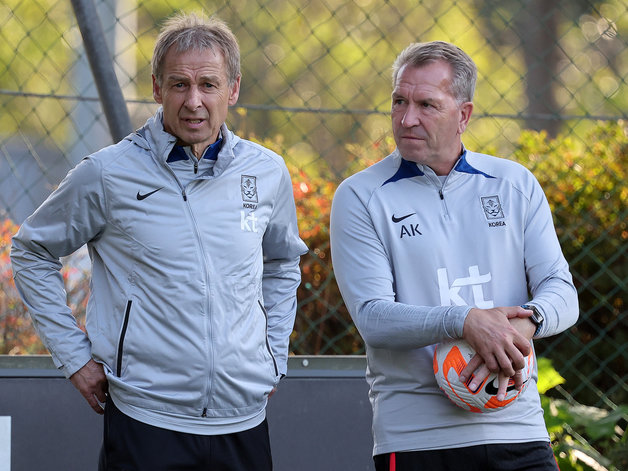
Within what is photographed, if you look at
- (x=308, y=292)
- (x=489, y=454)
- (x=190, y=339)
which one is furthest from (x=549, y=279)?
(x=308, y=292)

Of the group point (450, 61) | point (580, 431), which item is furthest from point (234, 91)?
point (580, 431)

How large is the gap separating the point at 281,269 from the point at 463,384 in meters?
0.83

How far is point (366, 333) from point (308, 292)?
1.95 metres

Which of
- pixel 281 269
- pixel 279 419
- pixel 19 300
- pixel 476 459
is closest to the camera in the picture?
pixel 476 459

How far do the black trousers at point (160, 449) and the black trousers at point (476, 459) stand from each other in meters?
0.48

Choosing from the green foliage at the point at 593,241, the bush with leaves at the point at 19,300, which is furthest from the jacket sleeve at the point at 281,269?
the green foliage at the point at 593,241

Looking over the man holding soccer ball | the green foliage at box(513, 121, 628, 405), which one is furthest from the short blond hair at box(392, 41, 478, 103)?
the green foliage at box(513, 121, 628, 405)

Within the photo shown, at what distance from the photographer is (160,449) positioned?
2662 mm

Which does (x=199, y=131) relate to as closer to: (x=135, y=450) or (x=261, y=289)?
(x=261, y=289)

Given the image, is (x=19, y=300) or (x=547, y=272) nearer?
(x=547, y=272)

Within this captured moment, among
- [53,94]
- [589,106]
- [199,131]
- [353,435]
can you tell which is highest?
[589,106]

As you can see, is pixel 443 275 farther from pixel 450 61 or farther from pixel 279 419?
pixel 279 419

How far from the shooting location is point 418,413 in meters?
2.68

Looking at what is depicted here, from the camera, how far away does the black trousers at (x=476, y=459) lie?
8.65ft
